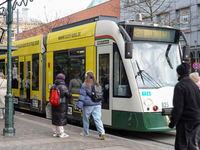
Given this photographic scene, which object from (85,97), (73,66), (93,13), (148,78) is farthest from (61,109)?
(93,13)

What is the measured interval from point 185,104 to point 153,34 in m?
4.18

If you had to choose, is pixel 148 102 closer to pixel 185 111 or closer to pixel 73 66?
pixel 73 66

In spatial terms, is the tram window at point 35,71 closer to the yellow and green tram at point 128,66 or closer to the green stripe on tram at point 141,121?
the yellow and green tram at point 128,66

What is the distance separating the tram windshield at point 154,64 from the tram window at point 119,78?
314mm

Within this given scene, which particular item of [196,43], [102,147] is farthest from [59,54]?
[196,43]

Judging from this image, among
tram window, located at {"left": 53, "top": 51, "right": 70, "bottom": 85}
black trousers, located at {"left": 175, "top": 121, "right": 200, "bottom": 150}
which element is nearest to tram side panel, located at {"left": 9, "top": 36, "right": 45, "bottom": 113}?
tram window, located at {"left": 53, "top": 51, "right": 70, "bottom": 85}

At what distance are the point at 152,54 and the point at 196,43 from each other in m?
17.9

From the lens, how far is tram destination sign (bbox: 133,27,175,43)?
8.19 meters

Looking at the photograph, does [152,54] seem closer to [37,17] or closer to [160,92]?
[160,92]

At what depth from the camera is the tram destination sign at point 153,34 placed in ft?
26.9

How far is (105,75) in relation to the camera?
8516mm

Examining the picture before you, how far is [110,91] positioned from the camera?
8.30 m

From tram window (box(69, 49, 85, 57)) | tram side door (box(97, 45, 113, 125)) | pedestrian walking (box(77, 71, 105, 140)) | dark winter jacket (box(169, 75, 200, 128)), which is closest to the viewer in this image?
dark winter jacket (box(169, 75, 200, 128))

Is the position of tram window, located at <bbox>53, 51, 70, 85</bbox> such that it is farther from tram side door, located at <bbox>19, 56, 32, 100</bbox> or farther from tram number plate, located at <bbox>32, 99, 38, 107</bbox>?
tram side door, located at <bbox>19, 56, 32, 100</bbox>
